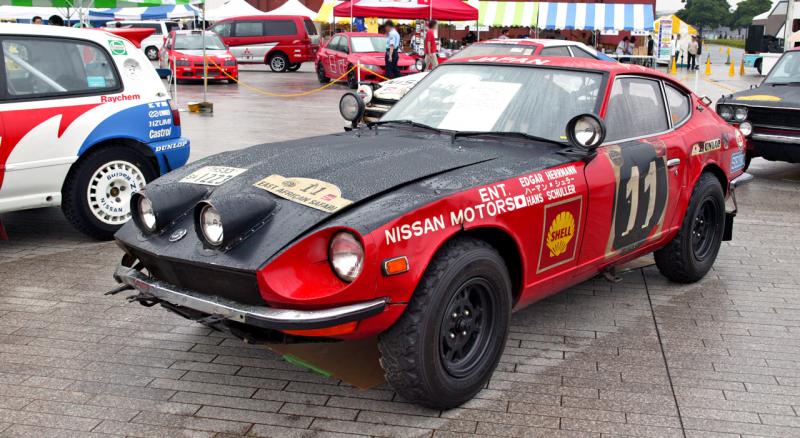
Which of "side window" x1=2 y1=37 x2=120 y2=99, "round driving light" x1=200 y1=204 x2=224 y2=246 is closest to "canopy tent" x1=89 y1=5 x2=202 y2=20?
"side window" x1=2 y1=37 x2=120 y2=99

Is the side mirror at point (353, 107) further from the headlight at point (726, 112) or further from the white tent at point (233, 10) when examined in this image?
the white tent at point (233, 10)

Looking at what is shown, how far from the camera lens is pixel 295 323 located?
3.29 m

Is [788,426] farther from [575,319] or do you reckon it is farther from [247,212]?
[247,212]

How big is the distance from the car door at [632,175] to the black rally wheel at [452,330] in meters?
0.90

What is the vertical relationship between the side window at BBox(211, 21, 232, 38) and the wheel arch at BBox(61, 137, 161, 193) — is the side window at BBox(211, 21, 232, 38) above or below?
above

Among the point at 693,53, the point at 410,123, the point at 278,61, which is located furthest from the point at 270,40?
the point at 410,123

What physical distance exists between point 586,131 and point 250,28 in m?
29.6

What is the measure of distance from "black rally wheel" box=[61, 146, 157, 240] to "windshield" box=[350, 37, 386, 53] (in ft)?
59.6

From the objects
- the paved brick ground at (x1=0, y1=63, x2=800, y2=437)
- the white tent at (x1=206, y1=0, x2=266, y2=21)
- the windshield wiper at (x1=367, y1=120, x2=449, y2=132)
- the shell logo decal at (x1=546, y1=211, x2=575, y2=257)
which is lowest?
the paved brick ground at (x1=0, y1=63, x2=800, y2=437)

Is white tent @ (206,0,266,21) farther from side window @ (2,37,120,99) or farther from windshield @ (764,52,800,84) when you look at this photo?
side window @ (2,37,120,99)

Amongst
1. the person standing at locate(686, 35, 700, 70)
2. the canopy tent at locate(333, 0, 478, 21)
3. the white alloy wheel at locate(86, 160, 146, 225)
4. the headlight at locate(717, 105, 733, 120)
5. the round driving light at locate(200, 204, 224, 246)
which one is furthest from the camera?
the person standing at locate(686, 35, 700, 70)

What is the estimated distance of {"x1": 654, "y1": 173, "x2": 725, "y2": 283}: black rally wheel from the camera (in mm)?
5559

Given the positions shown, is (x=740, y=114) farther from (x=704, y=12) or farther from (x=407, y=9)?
(x=704, y=12)

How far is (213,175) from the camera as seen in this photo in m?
4.13
